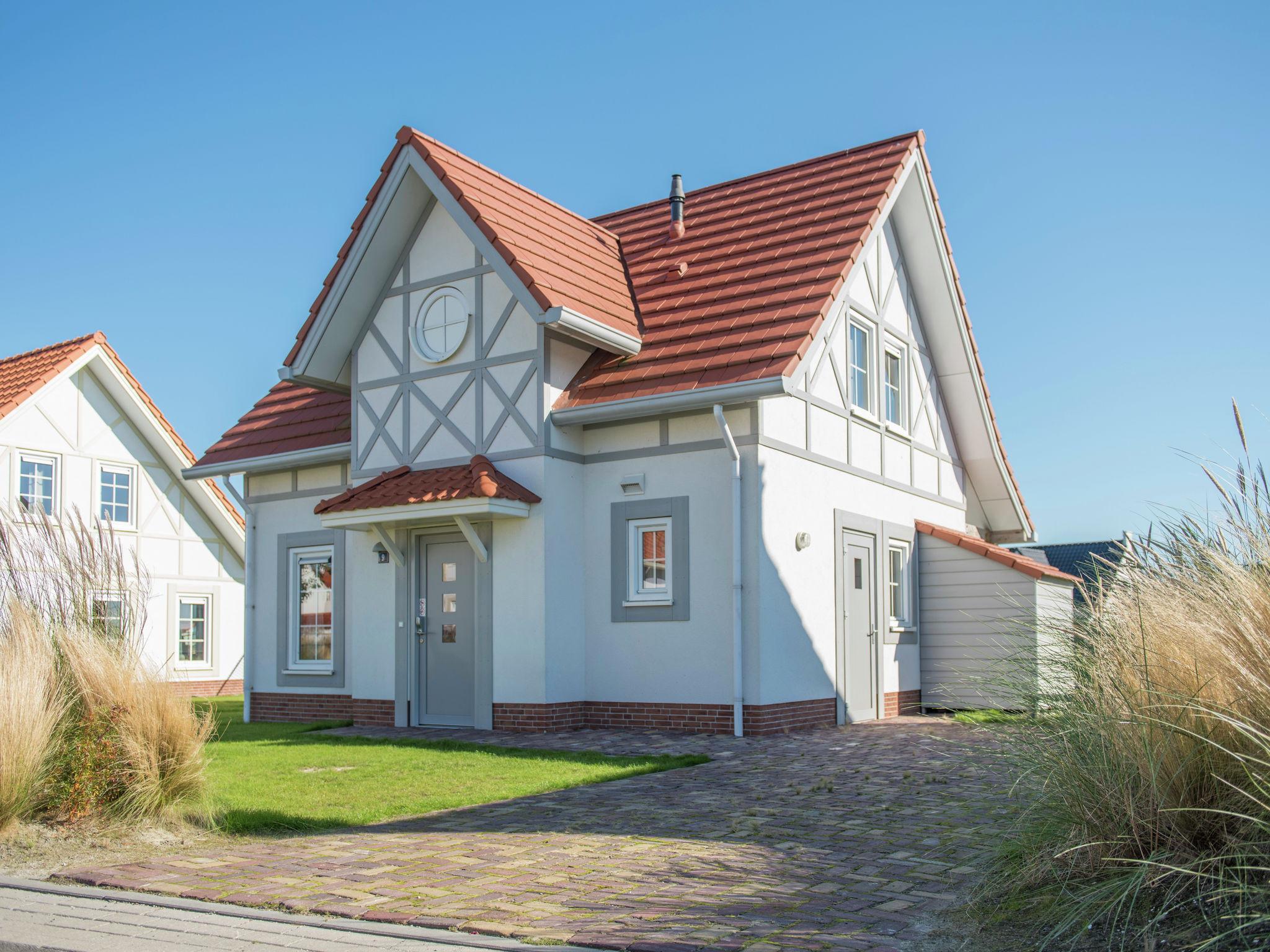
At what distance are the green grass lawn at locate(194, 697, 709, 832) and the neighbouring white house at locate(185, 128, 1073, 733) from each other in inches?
78.5

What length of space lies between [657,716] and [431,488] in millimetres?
3624

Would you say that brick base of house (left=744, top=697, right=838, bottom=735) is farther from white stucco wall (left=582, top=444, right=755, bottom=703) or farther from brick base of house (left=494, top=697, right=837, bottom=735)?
white stucco wall (left=582, top=444, right=755, bottom=703)

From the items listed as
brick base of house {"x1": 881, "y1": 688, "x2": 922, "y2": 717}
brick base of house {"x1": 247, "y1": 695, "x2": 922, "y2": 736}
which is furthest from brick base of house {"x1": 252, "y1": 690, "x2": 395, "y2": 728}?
brick base of house {"x1": 881, "y1": 688, "x2": 922, "y2": 717}

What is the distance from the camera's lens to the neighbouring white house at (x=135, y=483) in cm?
2323

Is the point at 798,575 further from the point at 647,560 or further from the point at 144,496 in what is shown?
the point at 144,496

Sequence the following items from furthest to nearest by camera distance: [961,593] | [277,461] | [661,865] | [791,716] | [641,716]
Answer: [961,593], [277,461], [641,716], [791,716], [661,865]

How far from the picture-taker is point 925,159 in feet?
54.0

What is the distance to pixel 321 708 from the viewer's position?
52.4ft

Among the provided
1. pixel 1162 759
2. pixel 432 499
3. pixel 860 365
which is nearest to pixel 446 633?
pixel 432 499

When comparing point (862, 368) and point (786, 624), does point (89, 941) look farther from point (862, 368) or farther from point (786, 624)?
point (862, 368)

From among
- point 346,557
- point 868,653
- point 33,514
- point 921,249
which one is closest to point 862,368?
point 921,249

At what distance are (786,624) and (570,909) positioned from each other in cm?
792

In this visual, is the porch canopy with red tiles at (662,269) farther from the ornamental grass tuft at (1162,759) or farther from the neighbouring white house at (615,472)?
the ornamental grass tuft at (1162,759)

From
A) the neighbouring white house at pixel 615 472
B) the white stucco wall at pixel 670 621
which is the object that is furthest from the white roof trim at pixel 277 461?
the white stucco wall at pixel 670 621
